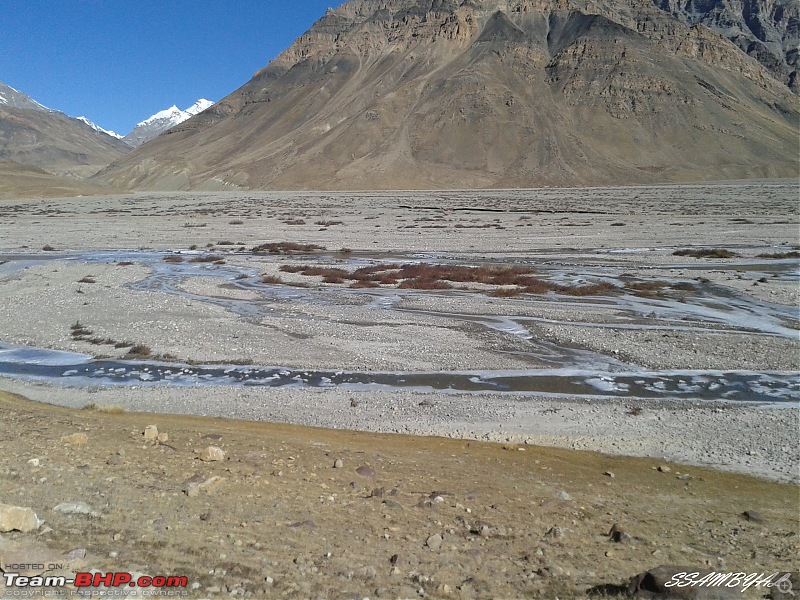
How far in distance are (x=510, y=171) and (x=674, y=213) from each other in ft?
227

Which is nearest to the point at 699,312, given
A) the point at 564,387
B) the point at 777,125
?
the point at 564,387

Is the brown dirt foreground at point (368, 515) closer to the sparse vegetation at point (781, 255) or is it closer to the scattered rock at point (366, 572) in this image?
the scattered rock at point (366, 572)

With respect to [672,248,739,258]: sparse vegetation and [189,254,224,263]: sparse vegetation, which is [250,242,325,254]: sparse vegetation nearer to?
[189,254,224,263]: sparse vegetation

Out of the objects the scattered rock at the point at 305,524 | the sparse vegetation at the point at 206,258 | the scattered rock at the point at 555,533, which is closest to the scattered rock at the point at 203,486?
the scattered rock at the point at 305,524

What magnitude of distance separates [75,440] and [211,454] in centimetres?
187

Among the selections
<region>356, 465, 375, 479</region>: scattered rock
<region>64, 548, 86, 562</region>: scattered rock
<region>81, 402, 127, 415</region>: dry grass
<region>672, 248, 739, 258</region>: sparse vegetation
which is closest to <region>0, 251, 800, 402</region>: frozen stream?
<region>81, 402, 127, 415</region>: dry grass

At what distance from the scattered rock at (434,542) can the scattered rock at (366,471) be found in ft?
5.62

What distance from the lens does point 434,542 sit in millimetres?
5742

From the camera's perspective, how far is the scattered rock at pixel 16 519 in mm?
5016

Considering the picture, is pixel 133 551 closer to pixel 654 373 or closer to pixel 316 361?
pixel 316 361

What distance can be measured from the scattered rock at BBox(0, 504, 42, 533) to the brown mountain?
118712mm

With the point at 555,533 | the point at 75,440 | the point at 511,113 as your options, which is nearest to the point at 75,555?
the point at 75,440

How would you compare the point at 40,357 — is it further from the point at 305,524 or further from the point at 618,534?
the point at 618,534

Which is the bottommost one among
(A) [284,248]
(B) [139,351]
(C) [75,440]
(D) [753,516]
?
(D) [753,516]
